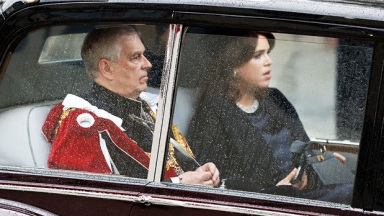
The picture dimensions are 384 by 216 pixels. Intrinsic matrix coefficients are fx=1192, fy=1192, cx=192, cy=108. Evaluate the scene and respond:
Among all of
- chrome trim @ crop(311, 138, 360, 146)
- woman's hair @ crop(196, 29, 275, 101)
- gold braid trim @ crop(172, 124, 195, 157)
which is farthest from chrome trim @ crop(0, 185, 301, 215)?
woman's hair @ crop(196, 29, 275, 101)

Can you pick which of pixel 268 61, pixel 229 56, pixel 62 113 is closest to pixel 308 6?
pixel 268 61

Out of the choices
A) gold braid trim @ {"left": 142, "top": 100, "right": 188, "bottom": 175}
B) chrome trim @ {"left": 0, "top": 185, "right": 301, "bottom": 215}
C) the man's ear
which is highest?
the man's ear

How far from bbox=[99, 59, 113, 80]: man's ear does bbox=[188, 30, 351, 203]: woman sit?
38 cm

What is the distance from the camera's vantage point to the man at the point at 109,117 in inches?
181

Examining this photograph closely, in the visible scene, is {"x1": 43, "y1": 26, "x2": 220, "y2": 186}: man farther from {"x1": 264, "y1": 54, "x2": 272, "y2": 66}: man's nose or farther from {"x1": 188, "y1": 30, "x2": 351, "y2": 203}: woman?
{"x1": 264, "y1": 54, "x2": 272, "y2": 66}: man's nose

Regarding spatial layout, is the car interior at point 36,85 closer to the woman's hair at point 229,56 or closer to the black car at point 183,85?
the black car at point 183,85

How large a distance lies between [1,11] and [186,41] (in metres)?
0.77

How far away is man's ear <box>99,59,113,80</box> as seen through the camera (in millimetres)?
4656

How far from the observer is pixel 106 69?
4664 millimetres

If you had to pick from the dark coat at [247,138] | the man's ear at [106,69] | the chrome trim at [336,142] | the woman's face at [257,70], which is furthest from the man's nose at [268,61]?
the man's ear at [106,69]

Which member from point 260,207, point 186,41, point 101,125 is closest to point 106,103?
point 101,125

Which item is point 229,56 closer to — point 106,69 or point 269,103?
point 269,103

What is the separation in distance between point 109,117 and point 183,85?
33 cm

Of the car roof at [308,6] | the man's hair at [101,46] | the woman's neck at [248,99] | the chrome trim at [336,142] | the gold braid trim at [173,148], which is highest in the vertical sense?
the car roof at [308,6]
